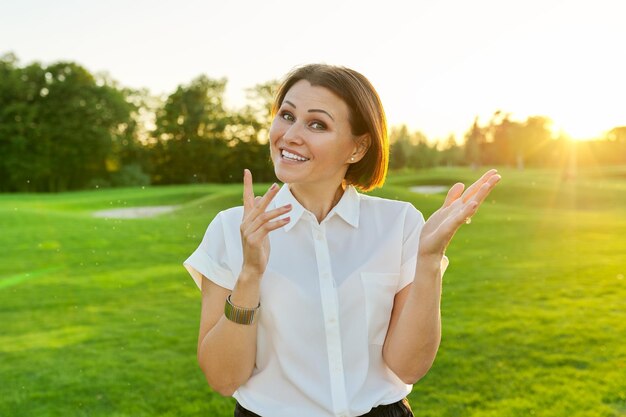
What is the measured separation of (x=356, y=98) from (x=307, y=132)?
0.16 meters

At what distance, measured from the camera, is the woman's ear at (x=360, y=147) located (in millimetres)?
1897

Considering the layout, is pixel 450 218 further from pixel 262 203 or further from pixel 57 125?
pixel 57 125

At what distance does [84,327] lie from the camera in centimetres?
748

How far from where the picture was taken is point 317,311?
5.65ft

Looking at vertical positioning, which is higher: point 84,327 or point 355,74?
point 355,74

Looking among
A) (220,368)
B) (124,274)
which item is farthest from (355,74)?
(124,274)

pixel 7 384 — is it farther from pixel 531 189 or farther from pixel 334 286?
pixel 531 189

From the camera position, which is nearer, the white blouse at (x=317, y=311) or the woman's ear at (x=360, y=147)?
the white blouse at (x=317, y=311)

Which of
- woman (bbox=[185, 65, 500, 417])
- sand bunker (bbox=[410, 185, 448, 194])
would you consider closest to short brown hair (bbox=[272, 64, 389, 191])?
woman (bbox=[185, 65, 500, 417])

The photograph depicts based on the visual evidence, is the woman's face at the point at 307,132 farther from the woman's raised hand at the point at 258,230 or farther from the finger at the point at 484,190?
the finger at the point at 484,190

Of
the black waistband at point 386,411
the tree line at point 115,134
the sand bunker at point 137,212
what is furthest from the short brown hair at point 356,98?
the tree line at point 115,134

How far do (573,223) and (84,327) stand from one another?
1493 centimetres

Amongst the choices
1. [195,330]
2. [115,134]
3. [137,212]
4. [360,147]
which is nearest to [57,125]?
[115,134]

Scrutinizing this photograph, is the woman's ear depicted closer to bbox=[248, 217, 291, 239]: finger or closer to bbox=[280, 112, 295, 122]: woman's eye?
bbox=[280, 112, 295, 122]: woman's eye
